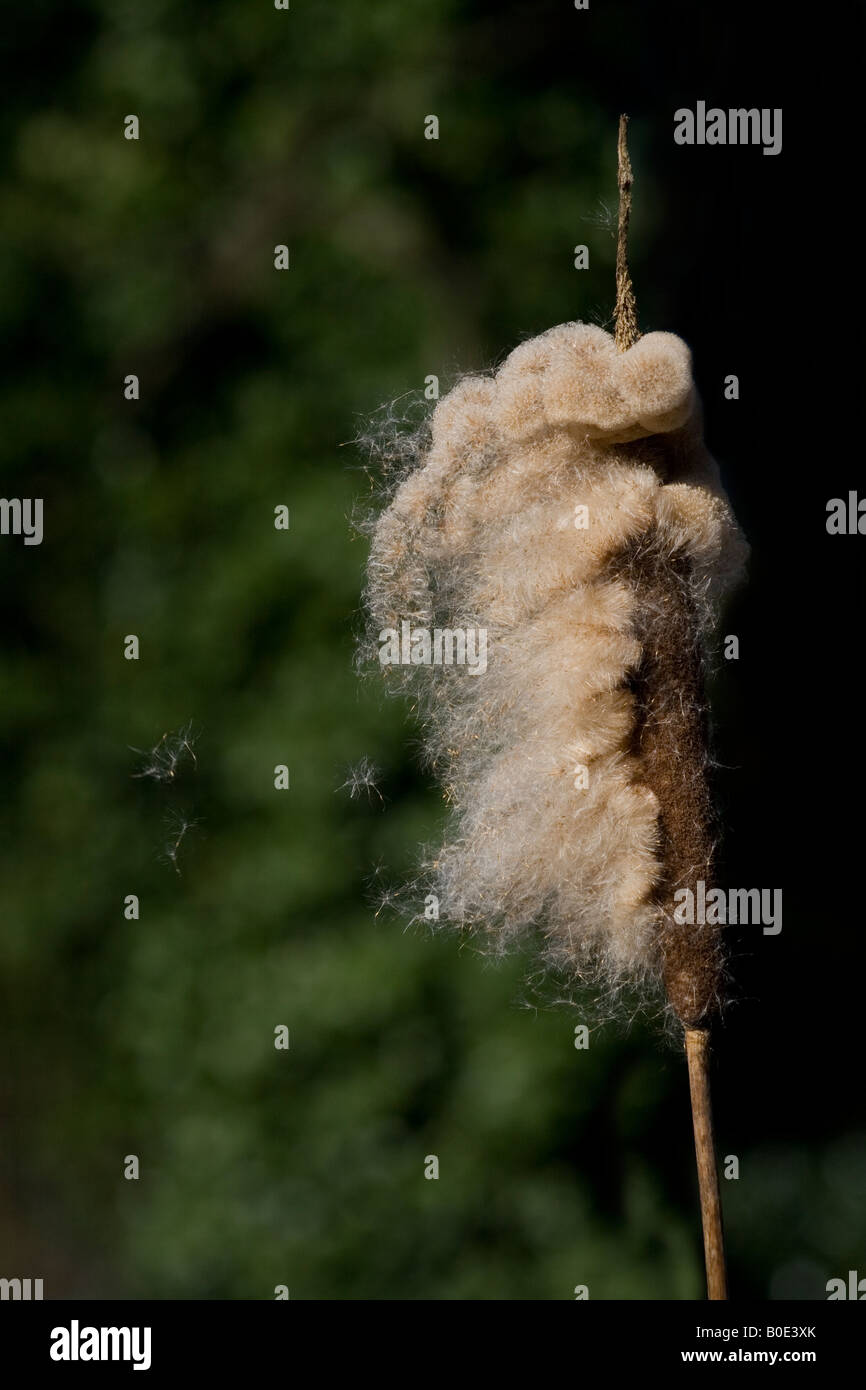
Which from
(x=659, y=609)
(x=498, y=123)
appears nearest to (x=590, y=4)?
(x=498, y=123)

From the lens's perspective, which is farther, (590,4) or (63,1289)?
(63,1289)

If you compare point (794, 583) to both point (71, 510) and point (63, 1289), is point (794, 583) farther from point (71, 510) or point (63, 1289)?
point (63, 1289)

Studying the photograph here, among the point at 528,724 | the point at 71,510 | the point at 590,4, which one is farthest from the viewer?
the point at 71,510

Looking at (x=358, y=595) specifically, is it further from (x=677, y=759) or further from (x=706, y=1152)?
(x=706, y=1152)

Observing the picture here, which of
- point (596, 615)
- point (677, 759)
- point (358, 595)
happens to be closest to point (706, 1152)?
point (677, 759)

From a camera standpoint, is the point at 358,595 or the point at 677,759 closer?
the point at 677,759

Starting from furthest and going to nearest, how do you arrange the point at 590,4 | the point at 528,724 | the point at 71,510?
1. the point at 71,510
2. the point at 590,4
3. the point at 528,724

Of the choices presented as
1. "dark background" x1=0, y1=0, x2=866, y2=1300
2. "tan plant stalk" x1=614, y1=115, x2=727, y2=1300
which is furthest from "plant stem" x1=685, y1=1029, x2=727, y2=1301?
"dark background" x1=0, y1=0, x2=866, y2=1300

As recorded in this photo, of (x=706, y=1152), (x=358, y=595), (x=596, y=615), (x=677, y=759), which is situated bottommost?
(x=706, y=1152)
